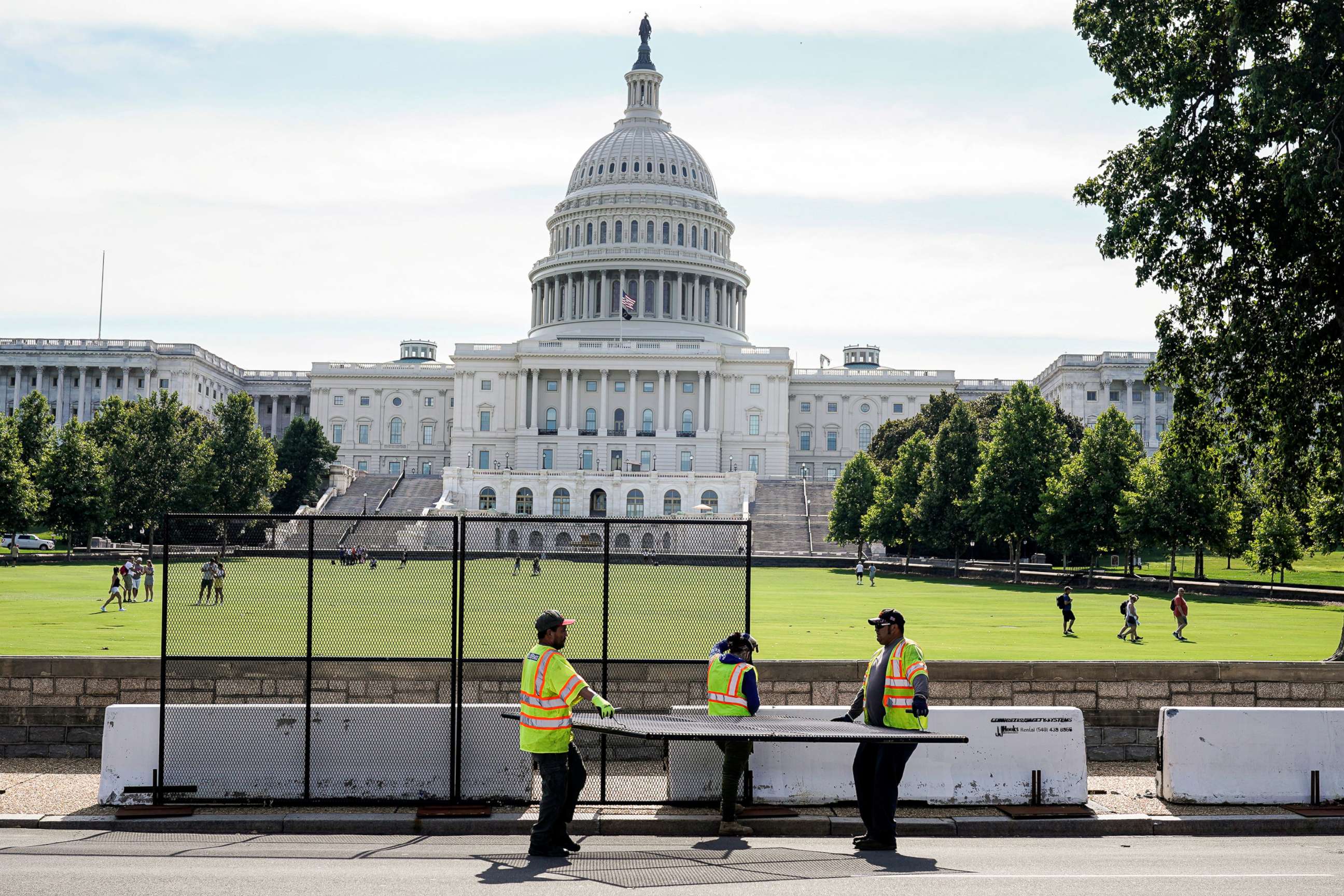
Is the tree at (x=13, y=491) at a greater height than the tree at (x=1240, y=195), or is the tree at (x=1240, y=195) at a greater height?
the tree at (x=1240, y=195)

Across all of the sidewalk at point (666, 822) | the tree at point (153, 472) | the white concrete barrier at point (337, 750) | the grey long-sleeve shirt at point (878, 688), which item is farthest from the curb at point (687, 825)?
the tree at point (153, 472)

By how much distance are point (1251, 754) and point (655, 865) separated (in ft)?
24.9

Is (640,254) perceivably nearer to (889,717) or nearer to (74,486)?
(74,486)

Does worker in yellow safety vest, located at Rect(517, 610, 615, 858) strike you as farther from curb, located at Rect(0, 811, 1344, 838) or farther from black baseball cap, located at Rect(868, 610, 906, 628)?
black baseball cap, located at Rect(868, 610, 906, 628)

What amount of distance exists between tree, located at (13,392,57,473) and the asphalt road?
267ft

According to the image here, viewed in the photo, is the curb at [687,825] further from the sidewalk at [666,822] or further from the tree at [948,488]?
the tree at [948,488]

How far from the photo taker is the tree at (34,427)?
8912cm

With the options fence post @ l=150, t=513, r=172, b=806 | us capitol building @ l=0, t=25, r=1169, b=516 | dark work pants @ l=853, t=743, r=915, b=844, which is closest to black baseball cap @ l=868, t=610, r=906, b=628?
dark work pants @ l=853, t=743, r=915, b=844

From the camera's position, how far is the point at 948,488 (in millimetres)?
73438

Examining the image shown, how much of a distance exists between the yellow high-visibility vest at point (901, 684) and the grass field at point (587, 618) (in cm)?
303

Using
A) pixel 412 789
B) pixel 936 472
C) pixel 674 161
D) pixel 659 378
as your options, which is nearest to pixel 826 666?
pixel 412 789

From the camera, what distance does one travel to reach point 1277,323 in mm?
27172

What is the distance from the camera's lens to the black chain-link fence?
15.3 m

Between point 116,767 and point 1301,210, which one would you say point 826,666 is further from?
point 1301,210
